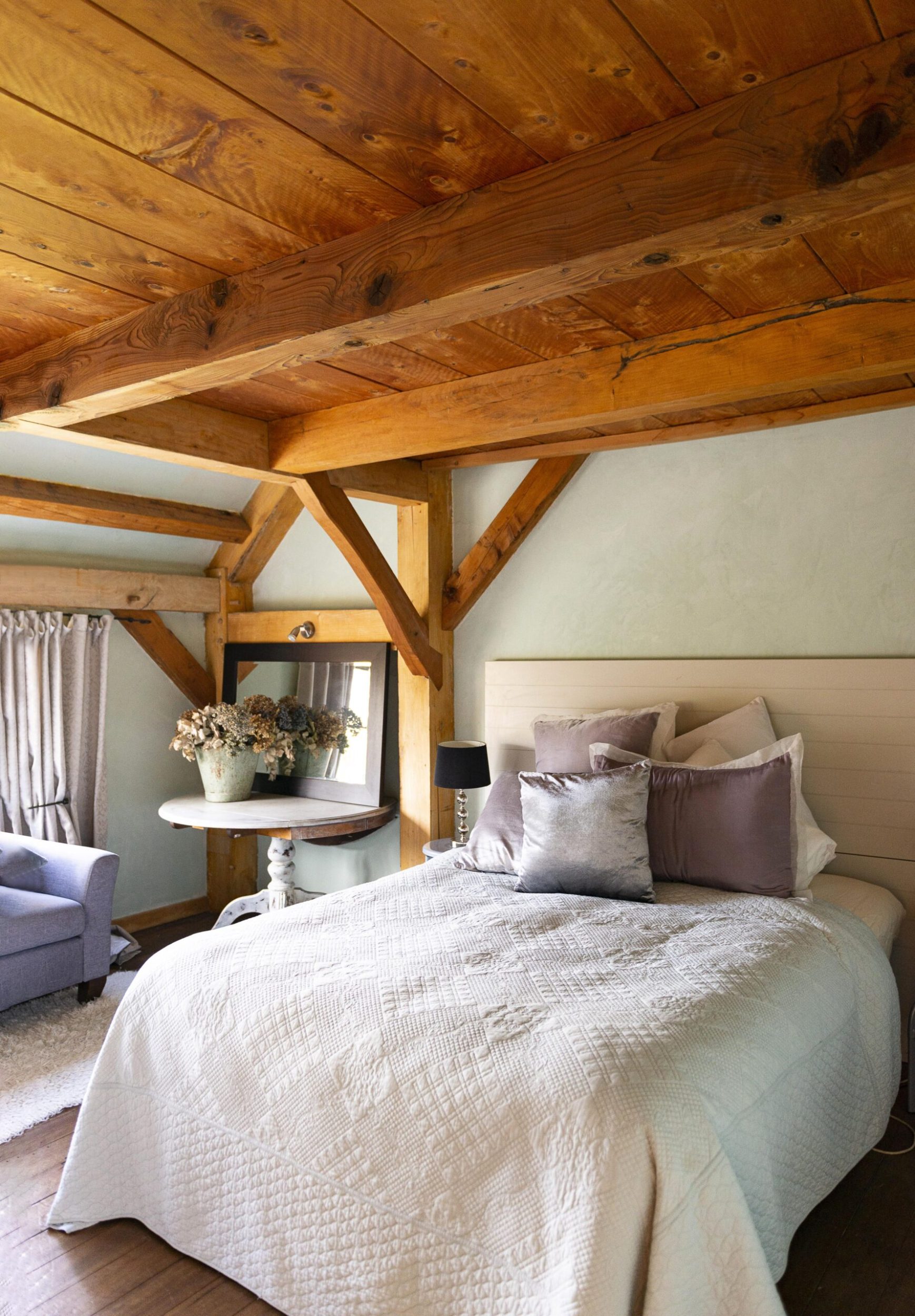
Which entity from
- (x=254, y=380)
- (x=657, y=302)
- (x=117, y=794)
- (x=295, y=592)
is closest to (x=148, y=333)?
(x=254, y=380)

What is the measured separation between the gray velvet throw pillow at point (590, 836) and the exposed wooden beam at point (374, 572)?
119cm

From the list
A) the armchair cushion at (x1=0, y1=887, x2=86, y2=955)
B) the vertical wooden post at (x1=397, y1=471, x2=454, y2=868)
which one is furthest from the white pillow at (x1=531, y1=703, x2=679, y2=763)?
the armchair cushion at (x1=0, y1=887, x2=86, y2=955)

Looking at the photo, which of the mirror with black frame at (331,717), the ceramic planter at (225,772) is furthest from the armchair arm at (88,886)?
the mirror with black frame at (331,717)

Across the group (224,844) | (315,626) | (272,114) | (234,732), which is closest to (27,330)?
(272,114)

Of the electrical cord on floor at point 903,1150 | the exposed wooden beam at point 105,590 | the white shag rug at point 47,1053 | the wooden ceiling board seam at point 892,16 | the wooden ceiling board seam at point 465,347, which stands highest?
the wooden ceiling board seam at point 465,347

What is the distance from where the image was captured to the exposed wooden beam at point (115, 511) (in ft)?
12.7

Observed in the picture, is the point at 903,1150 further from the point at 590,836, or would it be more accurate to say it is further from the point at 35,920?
the point at 35,920

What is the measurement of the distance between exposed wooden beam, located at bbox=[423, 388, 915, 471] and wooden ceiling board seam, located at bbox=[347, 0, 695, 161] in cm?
196

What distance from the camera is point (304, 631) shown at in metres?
4.62

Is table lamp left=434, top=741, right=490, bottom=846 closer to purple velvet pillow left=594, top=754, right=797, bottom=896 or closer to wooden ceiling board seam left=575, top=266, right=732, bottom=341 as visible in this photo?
purple velvet pillow left=594, top=754, right=797, bottom=896

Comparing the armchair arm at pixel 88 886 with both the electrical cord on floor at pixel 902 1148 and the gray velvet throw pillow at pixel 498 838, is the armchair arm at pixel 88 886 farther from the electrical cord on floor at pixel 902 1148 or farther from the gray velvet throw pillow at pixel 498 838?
the electrical cord on floor at pixel 902 1148

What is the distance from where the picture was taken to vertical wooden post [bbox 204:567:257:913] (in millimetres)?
4930

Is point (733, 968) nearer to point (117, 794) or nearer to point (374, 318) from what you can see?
point (374, 318)

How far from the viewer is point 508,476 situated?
4020 millimetres
